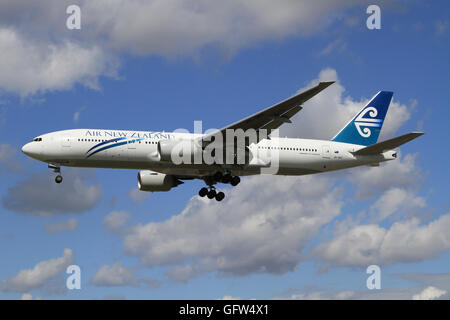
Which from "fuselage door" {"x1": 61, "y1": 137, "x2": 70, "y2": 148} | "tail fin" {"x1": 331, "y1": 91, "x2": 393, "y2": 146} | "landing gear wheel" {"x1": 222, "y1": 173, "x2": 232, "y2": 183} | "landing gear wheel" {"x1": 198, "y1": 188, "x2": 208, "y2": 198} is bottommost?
"landing gear wheel" {"x1": 198, "y1": 188, "x2": 208, "y2": 198}

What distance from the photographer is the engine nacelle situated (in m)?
39.4

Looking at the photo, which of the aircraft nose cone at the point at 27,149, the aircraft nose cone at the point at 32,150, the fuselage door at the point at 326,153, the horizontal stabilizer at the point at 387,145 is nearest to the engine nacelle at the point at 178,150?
the aircraft nose cone at the point at 32,150

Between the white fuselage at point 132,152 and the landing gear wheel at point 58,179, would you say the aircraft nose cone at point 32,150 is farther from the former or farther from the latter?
the landing gear wheel at point 58,179

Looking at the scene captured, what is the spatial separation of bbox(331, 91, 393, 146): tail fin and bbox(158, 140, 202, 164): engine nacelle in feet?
39.2

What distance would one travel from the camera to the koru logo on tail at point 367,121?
4781 centimetres

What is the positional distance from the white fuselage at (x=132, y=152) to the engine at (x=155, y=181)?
361cm

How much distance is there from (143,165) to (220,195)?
7.21 m

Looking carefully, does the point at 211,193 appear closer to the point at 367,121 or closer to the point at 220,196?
the point at 220,196

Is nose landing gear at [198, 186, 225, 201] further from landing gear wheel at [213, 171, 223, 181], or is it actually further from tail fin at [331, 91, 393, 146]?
tail fin at [331, 91, 393, 146]

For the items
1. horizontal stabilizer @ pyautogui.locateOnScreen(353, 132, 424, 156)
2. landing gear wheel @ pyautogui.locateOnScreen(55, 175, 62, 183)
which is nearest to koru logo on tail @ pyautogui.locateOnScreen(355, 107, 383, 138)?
horizontal stabilizer @ pyautogui.locateOnScreen(353, 132, 424, 156)

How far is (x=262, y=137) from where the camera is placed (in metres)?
40.2
